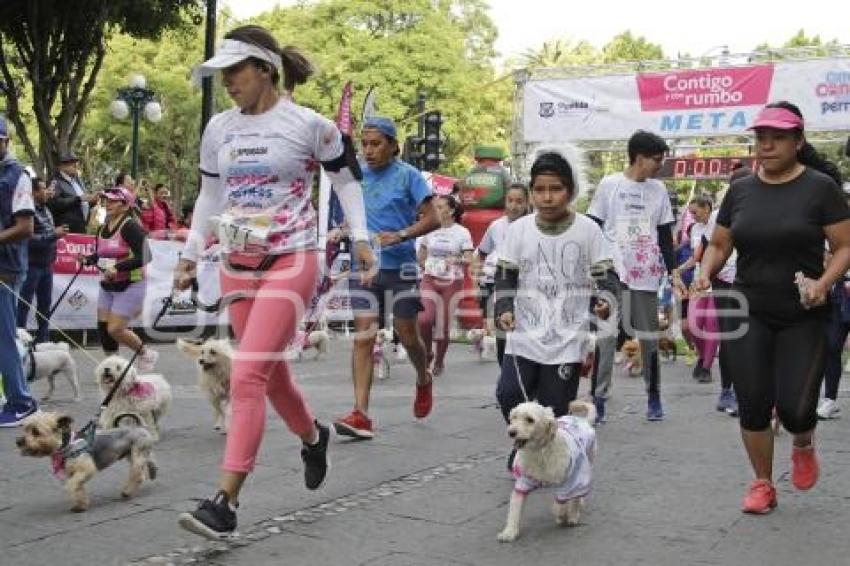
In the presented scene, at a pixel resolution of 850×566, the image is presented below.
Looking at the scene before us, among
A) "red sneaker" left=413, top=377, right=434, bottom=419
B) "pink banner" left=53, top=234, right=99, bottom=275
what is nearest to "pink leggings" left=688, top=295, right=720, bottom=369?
"red sneaker" left=413, top=377, right=434, bottom=419

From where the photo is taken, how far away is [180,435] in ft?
22.6

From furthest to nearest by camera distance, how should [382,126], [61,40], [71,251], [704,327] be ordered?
[61,40] → [71,251] → [704,327] → [382,126]

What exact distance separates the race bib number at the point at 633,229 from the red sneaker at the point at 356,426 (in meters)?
2.35

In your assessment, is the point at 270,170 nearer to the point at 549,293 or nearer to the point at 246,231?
the point at 246,231

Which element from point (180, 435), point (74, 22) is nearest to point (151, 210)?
point (74, 22)

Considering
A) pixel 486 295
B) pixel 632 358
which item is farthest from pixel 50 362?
pixel 632 358

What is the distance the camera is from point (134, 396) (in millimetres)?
6602

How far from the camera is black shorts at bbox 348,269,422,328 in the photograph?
6801mm

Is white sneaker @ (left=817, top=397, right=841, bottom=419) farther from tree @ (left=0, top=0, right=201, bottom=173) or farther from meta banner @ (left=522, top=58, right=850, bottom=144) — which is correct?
tree @ (left=0, top=0, right=201, bottom=173)

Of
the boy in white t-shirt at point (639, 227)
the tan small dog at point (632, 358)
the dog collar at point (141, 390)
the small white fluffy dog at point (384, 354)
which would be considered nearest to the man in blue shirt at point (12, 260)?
the dog collar at point (141, 390)

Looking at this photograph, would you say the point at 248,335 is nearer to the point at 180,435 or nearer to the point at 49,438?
the point at 49,438

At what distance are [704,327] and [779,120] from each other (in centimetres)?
582

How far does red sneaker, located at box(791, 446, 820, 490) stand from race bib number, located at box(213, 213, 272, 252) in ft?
9.20

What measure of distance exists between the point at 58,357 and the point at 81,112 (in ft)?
46.2
